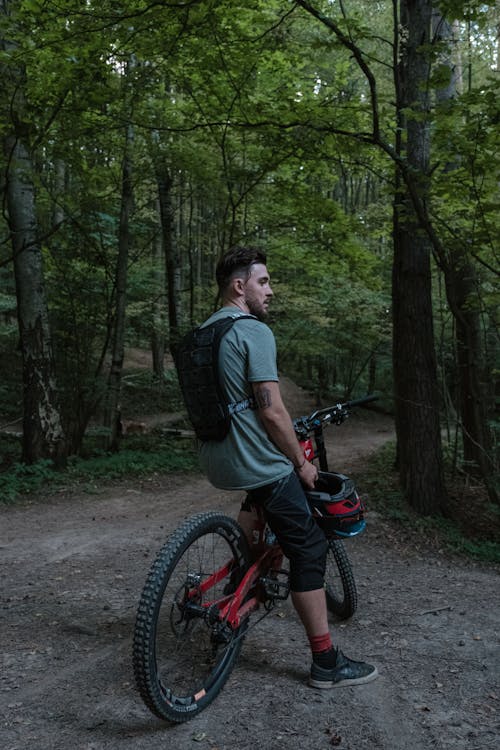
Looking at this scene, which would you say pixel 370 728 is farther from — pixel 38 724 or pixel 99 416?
pixel 99 416

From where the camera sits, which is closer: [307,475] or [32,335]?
[307,475]

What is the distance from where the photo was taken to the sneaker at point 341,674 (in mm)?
2740

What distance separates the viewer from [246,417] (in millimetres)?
2646

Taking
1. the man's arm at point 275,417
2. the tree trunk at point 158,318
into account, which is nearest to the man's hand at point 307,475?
the man's arm at point 275,417

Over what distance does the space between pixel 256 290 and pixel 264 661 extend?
1929 millimetres

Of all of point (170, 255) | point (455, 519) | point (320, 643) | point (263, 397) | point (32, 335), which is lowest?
point (455, 519)

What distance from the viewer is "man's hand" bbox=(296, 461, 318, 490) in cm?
281

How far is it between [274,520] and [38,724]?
52.2 inches

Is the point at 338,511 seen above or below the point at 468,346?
below

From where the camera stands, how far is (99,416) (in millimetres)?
14688

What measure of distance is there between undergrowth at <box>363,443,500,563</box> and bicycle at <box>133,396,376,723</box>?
3930mm

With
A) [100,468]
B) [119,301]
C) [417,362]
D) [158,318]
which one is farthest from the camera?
[158,318]

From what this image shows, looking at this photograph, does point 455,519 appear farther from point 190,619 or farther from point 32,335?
point 32,335

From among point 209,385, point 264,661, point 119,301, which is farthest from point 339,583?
point 119,301
